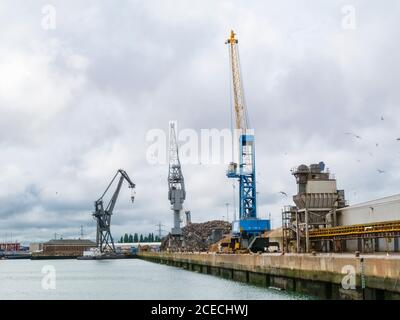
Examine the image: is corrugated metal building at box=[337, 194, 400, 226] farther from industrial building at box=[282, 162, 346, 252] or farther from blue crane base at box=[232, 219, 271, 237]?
blue crane base at box=[232, 219, 271, 237]

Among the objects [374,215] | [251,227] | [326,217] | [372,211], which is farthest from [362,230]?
[251,227]

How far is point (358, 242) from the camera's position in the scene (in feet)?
196

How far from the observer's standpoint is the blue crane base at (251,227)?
9075cm

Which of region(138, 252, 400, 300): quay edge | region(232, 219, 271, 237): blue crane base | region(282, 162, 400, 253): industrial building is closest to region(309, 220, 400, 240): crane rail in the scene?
region(282, 162, 400, 253): industrial building

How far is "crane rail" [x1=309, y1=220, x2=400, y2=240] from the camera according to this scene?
50.3 metres

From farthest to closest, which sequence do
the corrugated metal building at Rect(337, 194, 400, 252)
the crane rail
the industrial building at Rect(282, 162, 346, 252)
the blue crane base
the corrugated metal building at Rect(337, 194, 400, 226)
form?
1. the blue crane base
2. the industrial building at Rect(282, 162, 346, 252)
3. the corrugated metal building at Rect(337, 194, 400, 226)
4. the corrugated metal building at Rect(337, 194, 400, 252)
5. the crane rail

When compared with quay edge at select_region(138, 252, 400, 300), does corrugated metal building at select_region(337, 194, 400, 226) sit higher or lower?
higher

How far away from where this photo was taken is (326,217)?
2852 inches

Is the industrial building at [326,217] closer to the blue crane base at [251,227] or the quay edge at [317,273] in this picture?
the quay edge at [317,273]

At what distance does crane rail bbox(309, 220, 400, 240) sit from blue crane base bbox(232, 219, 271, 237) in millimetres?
22722

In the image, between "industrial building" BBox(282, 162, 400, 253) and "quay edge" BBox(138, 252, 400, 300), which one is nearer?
"quay edge" BBox(138, 252, 400, 300)
